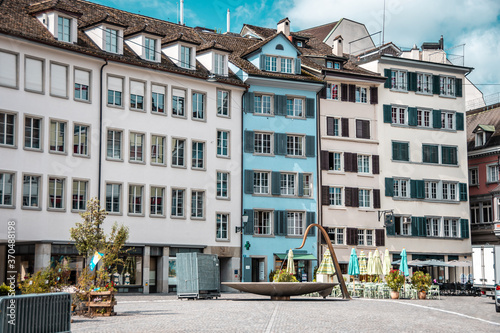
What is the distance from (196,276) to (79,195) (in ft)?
33.6

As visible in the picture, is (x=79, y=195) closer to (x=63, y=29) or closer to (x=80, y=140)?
(x=80, y=140)

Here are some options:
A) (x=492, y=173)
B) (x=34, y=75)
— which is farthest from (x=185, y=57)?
(x=492, y=173)

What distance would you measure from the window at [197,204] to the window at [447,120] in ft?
73.9

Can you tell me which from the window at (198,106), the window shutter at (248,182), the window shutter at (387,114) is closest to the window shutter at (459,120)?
the window shutter at (387,114)

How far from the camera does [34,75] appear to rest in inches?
1802

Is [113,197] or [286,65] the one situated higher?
[286,65]

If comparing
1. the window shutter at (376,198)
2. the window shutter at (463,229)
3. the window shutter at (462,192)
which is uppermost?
the window shutter at (462,192)

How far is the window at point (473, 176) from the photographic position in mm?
68500

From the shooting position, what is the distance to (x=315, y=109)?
60.2 meters

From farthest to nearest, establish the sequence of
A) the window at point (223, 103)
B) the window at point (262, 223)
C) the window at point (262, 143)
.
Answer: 1. the window at point (262, 143)
2. the window at point (262, 223)
3. the window at point (223, 103)

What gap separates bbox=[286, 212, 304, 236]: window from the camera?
58.0 metres

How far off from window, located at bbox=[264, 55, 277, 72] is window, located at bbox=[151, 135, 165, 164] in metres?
10.9

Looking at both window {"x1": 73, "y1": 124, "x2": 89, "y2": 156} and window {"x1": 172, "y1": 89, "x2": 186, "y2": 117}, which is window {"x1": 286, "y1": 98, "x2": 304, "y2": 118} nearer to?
window {"x1": 172, "y1": 89, "x2": 186, "y2": 117}

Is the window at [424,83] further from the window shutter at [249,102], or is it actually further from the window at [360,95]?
the window shutter at [249,102]
